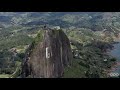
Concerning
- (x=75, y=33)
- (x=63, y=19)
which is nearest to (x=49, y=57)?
(x=75, y=33)

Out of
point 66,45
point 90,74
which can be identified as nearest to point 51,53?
point 66,45

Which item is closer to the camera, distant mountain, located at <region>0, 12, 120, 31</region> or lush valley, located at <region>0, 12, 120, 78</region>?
lush valley, located at <region>0, 12, 120, 78</region>

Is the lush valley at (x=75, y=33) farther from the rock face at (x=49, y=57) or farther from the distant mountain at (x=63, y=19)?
the rock face at (x=49, y=57)

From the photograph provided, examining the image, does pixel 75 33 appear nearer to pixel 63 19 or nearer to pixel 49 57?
pixel 63 19

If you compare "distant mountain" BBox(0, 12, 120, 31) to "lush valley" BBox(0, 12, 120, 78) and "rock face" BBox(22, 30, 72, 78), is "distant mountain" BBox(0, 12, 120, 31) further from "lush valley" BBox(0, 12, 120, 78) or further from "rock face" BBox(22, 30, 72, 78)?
"rock face" BBox(22, 30, 72, 78)

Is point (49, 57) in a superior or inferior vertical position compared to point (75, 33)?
inferior

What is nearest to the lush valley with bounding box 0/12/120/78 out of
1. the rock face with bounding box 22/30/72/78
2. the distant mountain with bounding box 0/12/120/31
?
the distant mountain with bounding box 0/12/120/31

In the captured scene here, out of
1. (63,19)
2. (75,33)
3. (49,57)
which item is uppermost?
(63,19)

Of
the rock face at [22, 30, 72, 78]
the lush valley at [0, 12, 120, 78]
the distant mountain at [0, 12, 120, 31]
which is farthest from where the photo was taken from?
the distant mountain at [0, 12, 120, 31]

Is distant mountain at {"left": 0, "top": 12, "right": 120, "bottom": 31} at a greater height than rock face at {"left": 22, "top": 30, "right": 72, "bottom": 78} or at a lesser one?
greater
